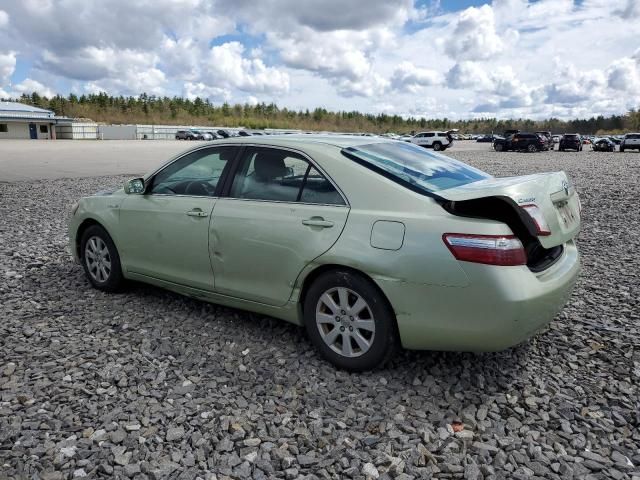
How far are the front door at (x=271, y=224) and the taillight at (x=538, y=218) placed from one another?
1.09m

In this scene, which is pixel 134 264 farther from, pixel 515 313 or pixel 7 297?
pixel 515 313

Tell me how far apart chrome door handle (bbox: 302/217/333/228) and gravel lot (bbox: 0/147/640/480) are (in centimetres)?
97

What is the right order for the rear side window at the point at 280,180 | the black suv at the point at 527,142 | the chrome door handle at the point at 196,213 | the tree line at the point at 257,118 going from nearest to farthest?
the rear side window at the point at 280,180
the chrome door handle at the point at 196,213
the black suv at the point at 527,142
the tree line at the point at 257,118

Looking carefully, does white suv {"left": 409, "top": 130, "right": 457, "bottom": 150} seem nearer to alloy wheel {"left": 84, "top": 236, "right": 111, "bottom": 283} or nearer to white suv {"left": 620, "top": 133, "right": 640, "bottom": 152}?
white suv {"left": 620, "top": 133, "right": 640, "bottom": 152}

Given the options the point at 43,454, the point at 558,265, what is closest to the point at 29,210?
the point at 43,454

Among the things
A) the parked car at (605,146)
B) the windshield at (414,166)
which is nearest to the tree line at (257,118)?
the parked car at (605,146)

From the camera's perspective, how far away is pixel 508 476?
8.08 ft

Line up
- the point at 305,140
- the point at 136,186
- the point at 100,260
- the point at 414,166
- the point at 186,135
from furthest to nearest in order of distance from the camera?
the point at 186,135, the point at 100,260, the point at 136,186, the point at 305,140, the point at 414,166

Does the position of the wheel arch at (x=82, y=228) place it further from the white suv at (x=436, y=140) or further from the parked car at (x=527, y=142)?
the white suv at (x=436, y=140)

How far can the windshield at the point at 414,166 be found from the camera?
3379 millimetres

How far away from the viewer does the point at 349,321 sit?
330 centimetres

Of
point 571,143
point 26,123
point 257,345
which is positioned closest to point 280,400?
point 257,345

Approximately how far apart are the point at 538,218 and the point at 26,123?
3046 inches

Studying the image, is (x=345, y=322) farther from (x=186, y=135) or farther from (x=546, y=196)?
(x=186, y=135)
